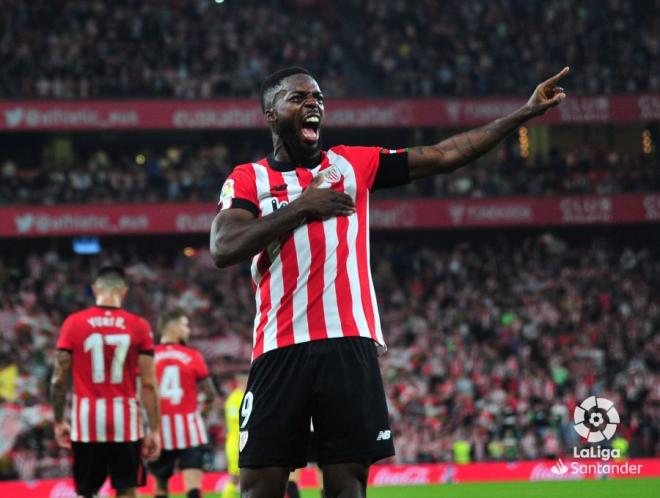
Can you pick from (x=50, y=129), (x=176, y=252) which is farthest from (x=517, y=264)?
(x=50, y=129)

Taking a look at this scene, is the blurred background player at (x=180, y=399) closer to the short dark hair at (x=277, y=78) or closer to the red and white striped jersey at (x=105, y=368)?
the red and white striped jersey at (x=105, y=368)

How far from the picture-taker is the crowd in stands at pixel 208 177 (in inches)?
1102

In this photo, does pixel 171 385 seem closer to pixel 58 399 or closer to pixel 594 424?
pixel 58 399

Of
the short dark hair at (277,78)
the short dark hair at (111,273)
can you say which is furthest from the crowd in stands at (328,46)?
the short dark hair at (277,78)

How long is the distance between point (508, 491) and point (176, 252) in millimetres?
14917

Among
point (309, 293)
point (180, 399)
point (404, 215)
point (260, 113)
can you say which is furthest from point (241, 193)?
point (404, 215)

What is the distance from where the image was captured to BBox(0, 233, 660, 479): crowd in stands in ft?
69.3

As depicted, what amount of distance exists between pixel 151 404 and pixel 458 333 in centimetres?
1722

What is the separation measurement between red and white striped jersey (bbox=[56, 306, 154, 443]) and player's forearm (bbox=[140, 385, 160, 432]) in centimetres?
7

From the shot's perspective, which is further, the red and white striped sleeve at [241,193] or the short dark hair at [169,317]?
the short dark hair at [169,317]

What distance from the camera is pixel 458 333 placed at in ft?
83.2

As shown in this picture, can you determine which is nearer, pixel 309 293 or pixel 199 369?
pixel 309 293

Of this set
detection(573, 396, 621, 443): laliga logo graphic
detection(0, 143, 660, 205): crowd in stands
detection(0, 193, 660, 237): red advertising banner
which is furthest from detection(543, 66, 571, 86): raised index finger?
detection(0, 143, 660, 205): crowd in stands

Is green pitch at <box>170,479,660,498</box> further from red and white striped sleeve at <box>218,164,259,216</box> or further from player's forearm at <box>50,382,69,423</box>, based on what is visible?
red and white striped sleeve at <box>218,164,259,216</box>
